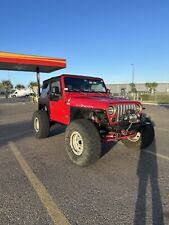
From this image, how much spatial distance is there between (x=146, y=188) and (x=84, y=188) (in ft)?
3.46

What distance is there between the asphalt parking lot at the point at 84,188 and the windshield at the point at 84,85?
6.07 feet

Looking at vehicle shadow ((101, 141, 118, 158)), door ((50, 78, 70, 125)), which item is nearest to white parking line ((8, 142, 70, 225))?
door ((50, 78, 70, 125))

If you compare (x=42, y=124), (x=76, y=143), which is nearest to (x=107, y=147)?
(x=76, y=143)

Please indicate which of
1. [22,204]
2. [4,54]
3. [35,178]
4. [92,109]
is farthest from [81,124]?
[4,54]

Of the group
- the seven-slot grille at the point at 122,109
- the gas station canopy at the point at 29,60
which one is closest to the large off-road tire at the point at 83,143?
the seven-slot grille at the point at 122,109

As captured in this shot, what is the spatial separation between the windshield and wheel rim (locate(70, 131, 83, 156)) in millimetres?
1780

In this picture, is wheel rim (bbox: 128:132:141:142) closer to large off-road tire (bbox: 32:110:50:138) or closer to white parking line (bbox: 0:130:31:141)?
large off-road tire (bbox: 32:110:50:138)

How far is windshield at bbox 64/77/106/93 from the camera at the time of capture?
7.43 metres

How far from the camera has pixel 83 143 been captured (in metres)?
5.53

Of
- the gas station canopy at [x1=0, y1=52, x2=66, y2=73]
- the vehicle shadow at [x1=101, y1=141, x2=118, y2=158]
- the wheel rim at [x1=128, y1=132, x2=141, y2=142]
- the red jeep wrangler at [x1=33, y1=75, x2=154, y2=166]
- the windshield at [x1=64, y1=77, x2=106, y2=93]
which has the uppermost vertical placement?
the gas station canopy at [x1=0, y1=52, x2=66, y2=73]

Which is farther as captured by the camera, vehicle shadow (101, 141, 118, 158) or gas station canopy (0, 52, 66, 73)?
gas station canopy (0, 52, 66, 73)

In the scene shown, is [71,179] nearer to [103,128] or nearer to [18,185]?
[18,185]

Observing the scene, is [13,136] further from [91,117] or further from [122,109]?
[122,109]

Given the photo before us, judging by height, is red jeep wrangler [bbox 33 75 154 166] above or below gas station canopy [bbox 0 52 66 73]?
below
